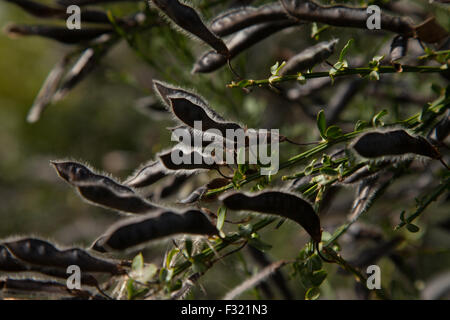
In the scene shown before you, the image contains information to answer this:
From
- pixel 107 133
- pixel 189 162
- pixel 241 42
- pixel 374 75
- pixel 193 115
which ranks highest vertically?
pixel 107 133

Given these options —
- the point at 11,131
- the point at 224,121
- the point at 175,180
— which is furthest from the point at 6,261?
the point at 11,131

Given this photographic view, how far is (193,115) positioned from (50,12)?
1.12 metres

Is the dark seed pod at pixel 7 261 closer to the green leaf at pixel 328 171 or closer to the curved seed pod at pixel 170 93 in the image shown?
the curved seed pod at pixel 170 93

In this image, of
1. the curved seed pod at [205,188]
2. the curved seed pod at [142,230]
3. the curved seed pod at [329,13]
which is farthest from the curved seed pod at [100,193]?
the curved seed pod at [329,13]

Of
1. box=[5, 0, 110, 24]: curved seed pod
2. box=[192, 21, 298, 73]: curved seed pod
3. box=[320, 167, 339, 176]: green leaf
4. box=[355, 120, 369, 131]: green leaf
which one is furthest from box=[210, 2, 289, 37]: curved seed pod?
box=[5, 0, 110, 24]: curved seed pod

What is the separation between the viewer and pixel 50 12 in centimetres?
194

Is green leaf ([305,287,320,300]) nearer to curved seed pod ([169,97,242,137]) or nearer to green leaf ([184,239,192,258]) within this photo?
green leaf ([184,239,192,258])

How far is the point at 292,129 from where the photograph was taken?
270 centimetres

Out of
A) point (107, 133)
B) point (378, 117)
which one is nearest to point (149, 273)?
point (378, 117)

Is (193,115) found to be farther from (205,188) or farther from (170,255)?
(170,255)

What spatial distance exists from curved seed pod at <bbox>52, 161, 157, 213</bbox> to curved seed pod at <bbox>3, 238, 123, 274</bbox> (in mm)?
147

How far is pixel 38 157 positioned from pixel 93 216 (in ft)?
2.73

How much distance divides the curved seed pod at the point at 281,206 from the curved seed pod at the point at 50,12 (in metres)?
1.25

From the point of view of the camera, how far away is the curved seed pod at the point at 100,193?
40.8 inches
